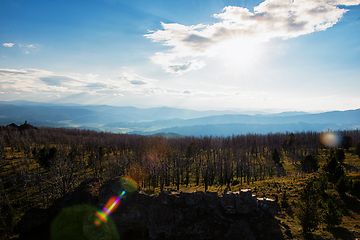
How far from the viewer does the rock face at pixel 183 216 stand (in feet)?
80.6

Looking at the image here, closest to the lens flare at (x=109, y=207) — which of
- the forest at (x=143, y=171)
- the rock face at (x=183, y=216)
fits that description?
the rock face at (x=183, y=216)

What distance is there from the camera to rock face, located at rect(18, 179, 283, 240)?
2456cm

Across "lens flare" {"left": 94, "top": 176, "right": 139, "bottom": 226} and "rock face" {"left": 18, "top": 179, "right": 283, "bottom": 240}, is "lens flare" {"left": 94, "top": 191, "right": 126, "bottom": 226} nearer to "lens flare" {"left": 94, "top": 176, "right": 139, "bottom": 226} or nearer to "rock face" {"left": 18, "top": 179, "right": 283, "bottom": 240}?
"lens flare" {"left": 94, "top": 176, "right": 139, "bottom": 226}

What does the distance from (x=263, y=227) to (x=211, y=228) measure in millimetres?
7302

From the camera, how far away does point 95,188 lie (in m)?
32.0

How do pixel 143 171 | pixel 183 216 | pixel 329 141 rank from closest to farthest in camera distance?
pixel 183 216 < pixel 143 171 < pixel 329 141

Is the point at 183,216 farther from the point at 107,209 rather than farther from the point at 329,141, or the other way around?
the point at 329,141

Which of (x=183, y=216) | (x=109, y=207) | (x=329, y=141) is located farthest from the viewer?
(x=329, y=141)

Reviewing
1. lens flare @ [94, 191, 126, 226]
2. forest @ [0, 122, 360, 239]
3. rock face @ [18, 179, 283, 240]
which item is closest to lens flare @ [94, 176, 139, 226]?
lens flare @ [94, 191, 126, 226]

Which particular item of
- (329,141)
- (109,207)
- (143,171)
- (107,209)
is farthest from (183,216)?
(329,141)

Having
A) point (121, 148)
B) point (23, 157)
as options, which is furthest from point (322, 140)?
point (23, 157)

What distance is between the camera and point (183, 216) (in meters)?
26.6

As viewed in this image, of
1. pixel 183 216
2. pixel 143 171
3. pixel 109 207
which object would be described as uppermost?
pixel 109 207

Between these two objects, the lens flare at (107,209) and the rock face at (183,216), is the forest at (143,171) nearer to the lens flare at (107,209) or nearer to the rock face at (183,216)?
the rock face at (183,216)
